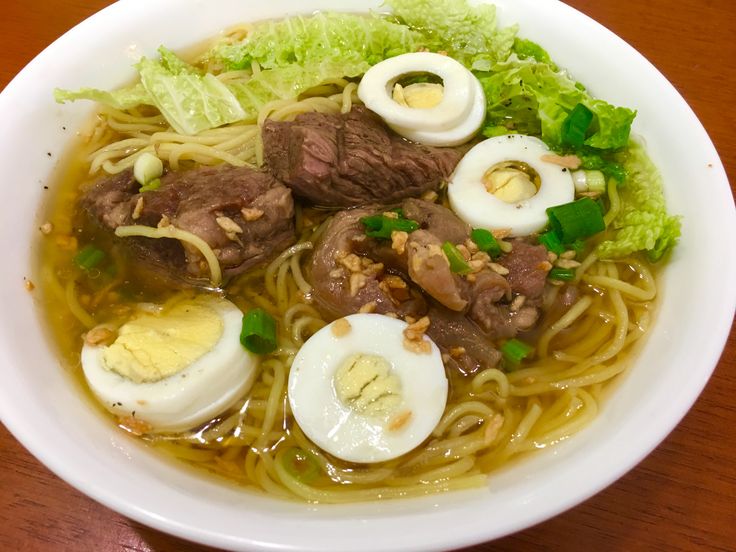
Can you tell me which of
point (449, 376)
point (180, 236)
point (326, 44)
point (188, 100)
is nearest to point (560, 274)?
point (449, 376)

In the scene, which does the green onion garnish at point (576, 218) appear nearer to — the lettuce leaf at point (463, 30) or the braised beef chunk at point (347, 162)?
the braised beef chunk at point (347, 162)

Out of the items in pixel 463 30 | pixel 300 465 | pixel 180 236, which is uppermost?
pixel 463 30

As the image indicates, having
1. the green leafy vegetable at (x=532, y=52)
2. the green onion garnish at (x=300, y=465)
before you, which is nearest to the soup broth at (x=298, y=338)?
the green onion garnish at (x=300, y=465)

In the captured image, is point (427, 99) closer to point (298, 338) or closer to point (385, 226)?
point (385, 226)

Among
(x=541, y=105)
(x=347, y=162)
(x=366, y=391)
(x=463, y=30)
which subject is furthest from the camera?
(x=463, y=30)

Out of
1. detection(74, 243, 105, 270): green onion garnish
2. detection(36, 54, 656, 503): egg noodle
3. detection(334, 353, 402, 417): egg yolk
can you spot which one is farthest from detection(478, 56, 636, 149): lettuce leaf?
detection(74, 243, 105, 270): green onion garnish

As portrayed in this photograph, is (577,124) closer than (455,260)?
No

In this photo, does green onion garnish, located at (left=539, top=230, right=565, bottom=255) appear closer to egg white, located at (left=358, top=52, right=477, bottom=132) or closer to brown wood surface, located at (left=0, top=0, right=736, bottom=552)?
egg white, located at (left=358, top=52, right=477, bottom=132)
